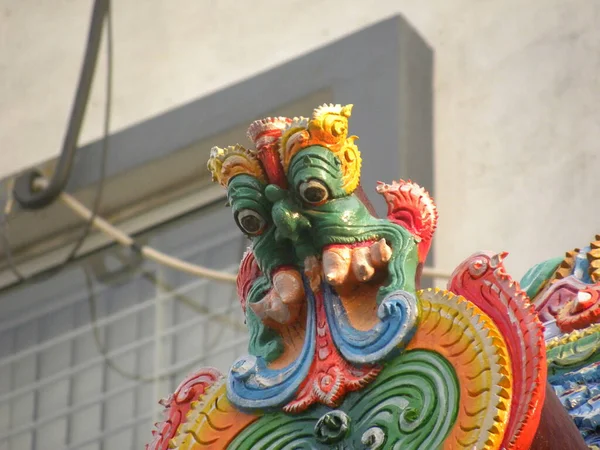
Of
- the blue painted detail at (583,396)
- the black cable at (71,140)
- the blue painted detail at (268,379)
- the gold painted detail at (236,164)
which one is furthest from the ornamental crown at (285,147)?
the black cable at (71,140)

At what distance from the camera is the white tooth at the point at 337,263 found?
210 centimetres

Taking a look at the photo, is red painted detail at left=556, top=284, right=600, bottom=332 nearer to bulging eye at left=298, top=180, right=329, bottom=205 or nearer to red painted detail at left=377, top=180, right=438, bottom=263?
red painted detail at left=377, top=180, right=438, bottom=263

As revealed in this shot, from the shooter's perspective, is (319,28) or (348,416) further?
(319,28)

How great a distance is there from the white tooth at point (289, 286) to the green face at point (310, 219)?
1 centimetres

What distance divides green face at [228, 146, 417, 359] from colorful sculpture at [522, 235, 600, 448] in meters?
0.27

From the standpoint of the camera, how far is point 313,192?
2.09 meters

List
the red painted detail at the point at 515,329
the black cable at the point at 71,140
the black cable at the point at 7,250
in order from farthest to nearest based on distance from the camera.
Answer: the black cable at the point at 7,250, the black cable at the point at 71,140, the red painted detail at the point at 515,329

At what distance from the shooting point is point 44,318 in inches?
194

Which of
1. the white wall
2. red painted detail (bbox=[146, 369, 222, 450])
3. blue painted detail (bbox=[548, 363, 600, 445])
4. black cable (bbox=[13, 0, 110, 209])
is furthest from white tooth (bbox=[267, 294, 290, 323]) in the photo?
black cable (bbox=[13, 0, 110, 209])

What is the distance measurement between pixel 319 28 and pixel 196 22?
326mm

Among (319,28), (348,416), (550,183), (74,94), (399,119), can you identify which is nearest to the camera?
(348,416)

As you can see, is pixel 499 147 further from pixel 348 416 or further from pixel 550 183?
pixel 348 416

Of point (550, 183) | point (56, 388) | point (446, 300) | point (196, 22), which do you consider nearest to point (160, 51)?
point (196, 22)

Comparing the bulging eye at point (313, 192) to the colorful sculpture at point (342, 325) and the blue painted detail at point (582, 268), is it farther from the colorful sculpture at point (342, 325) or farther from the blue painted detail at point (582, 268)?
the blue painted detail at point (582, 268)
